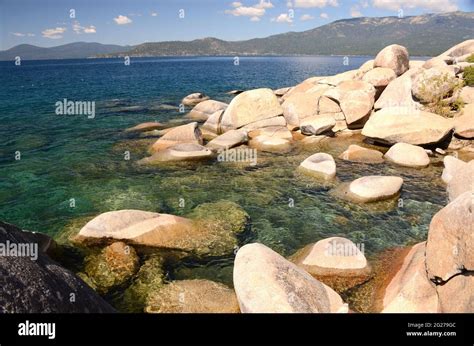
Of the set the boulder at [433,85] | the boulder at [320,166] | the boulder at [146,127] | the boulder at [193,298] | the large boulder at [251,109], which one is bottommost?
the boulder at [193,298]

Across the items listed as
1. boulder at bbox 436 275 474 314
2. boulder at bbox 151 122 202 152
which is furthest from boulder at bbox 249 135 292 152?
boulder at bbox 436 275 474 314

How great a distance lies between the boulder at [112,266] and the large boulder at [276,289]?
348 centimetres

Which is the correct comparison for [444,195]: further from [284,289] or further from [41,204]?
[41,204]

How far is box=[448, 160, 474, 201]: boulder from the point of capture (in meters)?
11.9

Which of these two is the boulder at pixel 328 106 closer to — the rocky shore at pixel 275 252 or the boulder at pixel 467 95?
the rocky shore at pixel 275 252

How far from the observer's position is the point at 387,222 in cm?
1255

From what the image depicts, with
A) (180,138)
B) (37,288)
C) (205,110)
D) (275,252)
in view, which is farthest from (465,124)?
(37,288)

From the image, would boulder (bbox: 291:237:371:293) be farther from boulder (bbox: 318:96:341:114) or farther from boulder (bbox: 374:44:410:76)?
boulder (bbox: 374:44:410:76)

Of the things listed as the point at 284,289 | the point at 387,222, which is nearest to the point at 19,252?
the point at 284,289

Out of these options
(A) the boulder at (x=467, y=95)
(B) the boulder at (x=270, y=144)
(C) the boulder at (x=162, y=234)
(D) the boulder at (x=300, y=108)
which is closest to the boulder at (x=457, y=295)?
(C) the boulder at (x=162, y=234)

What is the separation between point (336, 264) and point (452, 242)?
120 inches

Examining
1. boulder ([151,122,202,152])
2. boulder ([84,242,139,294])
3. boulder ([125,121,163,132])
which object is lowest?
boulder ([84,242,139,294])

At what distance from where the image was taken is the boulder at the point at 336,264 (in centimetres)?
923

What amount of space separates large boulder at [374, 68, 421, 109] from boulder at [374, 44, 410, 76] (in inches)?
112
